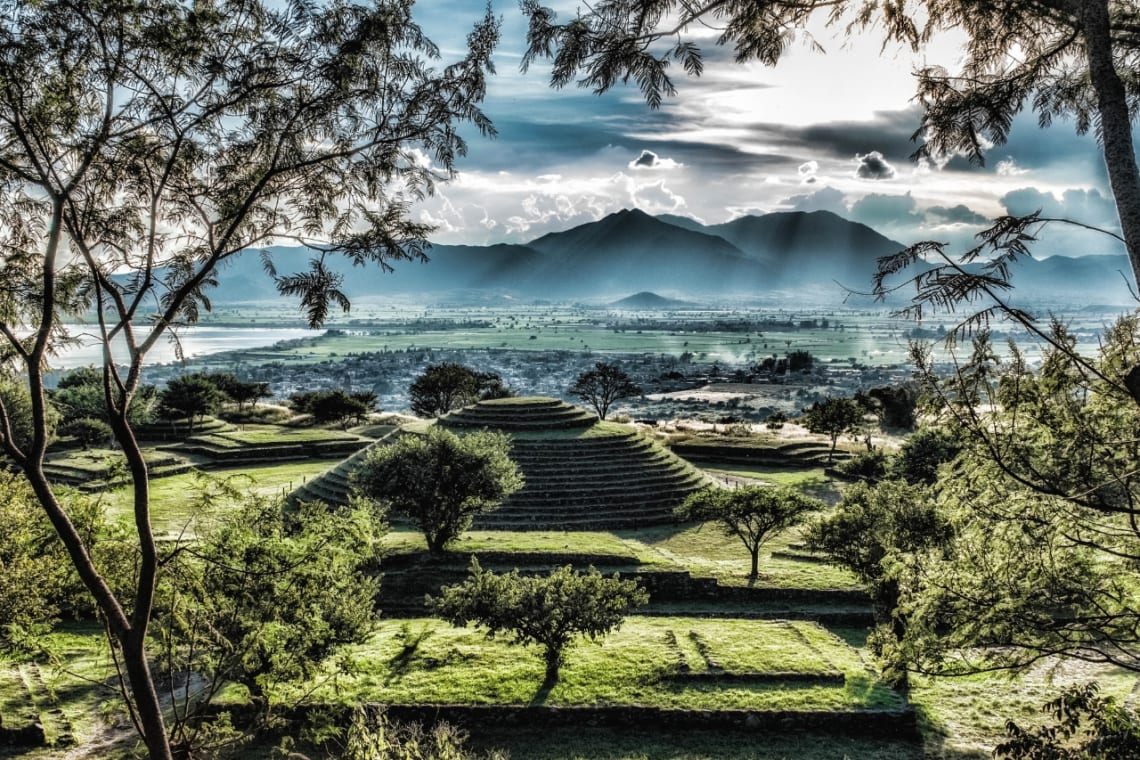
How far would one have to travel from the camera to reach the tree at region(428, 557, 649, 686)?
14.4 m

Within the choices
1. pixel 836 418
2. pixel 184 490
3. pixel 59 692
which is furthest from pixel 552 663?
pixel 836 418

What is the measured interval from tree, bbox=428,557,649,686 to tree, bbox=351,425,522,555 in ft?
22.7

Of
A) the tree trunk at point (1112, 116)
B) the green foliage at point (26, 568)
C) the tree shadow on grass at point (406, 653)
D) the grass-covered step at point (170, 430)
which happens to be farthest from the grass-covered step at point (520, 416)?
the tree trunk at point (1112, 116)

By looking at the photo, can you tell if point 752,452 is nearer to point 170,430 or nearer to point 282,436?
point 282,436

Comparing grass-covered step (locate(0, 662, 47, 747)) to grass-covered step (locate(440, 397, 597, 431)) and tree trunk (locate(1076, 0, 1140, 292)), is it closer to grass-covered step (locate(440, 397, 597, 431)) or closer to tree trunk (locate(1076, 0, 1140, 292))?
tree trunk (locate(1076, 0, 1140, 292))

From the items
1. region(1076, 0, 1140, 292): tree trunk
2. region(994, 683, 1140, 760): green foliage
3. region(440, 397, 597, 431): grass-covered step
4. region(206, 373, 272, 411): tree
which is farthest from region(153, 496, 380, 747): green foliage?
region(206, 373, 272, 411): tree

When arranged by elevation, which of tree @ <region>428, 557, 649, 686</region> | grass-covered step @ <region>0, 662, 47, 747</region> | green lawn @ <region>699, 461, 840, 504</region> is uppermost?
tree @ <region>428, 557, 649, 686</region>

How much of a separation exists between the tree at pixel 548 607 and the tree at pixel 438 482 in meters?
6.93

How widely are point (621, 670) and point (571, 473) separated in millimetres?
15398

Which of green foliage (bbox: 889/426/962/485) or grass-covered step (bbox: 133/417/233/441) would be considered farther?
grass-covered step (bbox: 133/417/233/441)

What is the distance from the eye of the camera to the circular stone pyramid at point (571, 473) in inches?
1116

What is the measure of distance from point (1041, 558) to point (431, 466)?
1710 centimetres

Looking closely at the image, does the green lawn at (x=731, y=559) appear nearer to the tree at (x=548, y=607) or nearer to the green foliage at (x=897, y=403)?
the tree at (x=548, y=607)

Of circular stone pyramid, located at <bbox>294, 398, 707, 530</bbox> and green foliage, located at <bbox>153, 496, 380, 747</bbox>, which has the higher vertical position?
green foliage, located at <bbox>153, 496, 380, 747</bbox>
